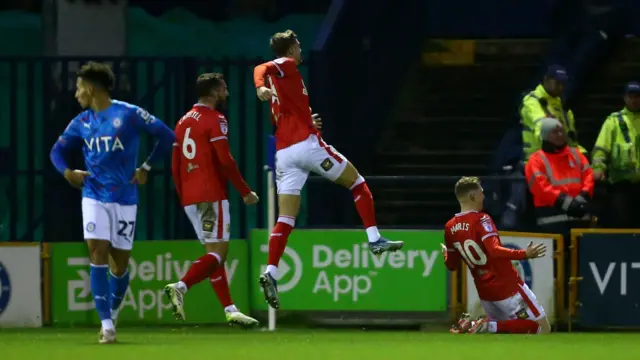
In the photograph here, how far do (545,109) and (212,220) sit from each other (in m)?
3.77

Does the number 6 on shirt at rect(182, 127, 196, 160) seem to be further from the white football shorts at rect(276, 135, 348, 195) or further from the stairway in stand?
the stairway in stand

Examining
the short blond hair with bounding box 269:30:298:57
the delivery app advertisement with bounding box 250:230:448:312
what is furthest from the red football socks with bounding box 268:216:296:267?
the delivery app advertisement with bounding box 250:230:448:312

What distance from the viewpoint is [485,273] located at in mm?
13906

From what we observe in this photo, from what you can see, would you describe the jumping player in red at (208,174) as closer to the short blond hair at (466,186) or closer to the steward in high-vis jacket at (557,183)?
the short blond hair at (466,186)

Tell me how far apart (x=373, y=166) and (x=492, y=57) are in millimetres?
3016

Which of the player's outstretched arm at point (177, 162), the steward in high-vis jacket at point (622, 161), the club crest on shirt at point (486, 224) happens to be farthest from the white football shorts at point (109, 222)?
the steward in high-vis jacket at point (622, 161)

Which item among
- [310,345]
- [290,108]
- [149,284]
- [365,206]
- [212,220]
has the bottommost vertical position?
[310,345]

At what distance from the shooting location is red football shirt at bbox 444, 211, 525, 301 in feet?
45.1

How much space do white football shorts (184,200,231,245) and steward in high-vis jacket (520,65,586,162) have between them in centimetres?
336

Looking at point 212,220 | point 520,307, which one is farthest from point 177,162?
point 520,307

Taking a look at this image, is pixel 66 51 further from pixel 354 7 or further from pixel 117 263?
pixel 117 263

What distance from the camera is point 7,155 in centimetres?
1697

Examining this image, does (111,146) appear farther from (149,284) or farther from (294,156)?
(149,284)

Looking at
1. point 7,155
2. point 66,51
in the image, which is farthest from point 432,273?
point 66,51
